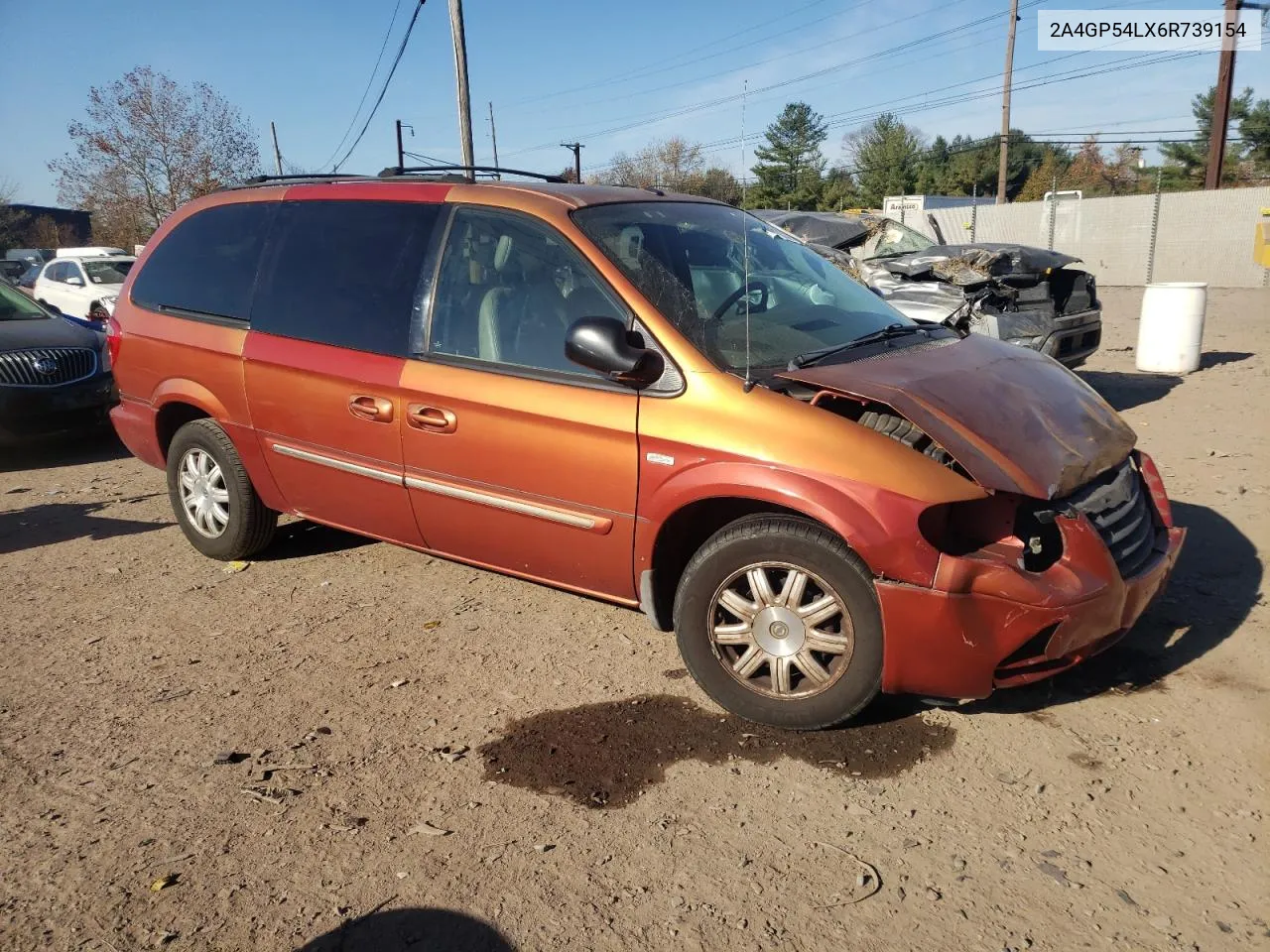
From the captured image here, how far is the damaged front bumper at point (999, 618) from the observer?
292 cm

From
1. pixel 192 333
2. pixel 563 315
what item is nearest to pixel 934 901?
pixel 563 315

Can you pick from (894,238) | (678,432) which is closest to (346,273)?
(678,432)

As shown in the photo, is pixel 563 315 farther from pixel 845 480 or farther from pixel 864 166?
pixel 864 166

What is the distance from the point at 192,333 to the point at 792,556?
3.45 metres

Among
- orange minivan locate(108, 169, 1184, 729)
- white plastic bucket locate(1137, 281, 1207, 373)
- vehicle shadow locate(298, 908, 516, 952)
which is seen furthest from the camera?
white plastic bucket locate(1137, 281, 1207, 373)

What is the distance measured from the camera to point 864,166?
2260 inches

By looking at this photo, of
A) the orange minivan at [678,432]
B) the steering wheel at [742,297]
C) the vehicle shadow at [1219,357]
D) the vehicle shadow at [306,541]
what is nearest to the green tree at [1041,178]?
the vehicle shadow at [1219,357]

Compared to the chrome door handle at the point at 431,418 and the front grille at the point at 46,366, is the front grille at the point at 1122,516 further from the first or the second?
the front grille at the point at 46,366

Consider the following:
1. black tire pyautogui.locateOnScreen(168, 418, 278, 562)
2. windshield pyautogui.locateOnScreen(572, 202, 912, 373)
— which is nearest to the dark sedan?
black tire pyautogui.locateOnScreen(168, 418, 278, 562)

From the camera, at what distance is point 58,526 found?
608 cm

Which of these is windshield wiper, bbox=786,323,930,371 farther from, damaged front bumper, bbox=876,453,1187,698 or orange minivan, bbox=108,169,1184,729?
damaged front bumper, bbox=876,453,1187,698

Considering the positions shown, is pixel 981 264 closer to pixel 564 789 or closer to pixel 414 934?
pixel 564 789

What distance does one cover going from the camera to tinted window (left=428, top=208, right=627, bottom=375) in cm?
369

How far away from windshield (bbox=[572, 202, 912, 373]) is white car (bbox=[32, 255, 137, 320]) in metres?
13.1
